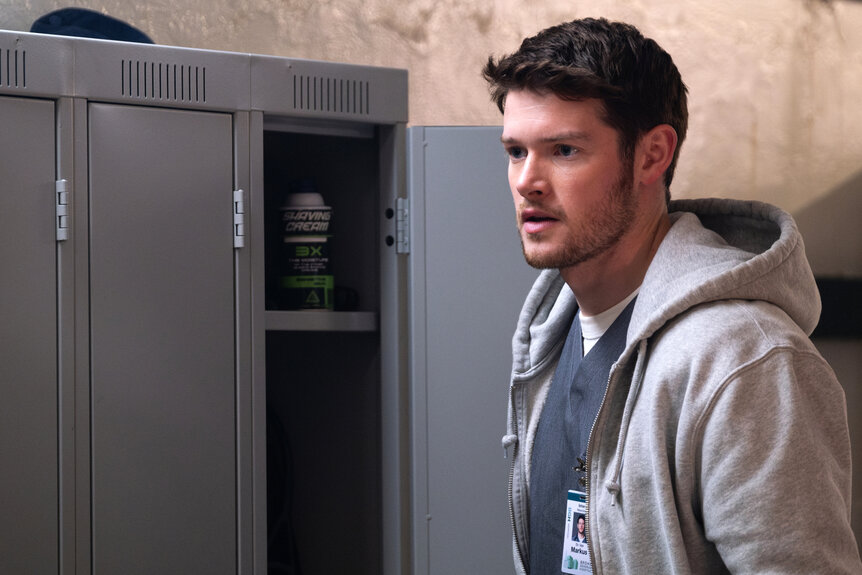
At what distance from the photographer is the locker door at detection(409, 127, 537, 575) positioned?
1832 mm

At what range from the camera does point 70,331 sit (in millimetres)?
1594

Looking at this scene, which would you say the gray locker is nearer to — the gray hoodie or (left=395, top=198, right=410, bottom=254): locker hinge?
(left=395, top=198, right=410, bottom=254): locker hinge

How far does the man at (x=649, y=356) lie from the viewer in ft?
3.32

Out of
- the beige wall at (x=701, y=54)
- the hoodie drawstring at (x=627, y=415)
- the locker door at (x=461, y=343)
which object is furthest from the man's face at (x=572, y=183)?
the beige wall at (x=701, y=54)

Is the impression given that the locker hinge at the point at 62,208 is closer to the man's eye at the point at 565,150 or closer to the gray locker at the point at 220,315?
the gray locker at the point at 220,315

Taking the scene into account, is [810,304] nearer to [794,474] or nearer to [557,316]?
[794,474]

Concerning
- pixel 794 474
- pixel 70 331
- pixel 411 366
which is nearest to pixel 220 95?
pixel 70 331

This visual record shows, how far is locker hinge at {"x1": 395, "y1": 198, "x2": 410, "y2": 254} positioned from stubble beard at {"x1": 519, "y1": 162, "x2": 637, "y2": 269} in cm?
57

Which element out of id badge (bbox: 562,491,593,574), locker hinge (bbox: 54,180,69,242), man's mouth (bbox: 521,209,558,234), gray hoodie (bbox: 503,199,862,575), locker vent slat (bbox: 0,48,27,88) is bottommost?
id badge (bbox: 562,491,593,574)

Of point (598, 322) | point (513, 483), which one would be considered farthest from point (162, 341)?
point (598, 322)

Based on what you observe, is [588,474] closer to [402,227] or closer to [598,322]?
[598,322]

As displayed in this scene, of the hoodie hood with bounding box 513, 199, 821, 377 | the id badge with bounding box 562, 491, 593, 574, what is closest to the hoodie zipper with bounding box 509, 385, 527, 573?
the id badge with bounding box 562, 491, 593, 574

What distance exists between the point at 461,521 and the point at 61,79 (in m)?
1.09

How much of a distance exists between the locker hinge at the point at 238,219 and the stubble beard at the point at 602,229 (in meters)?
0.65
